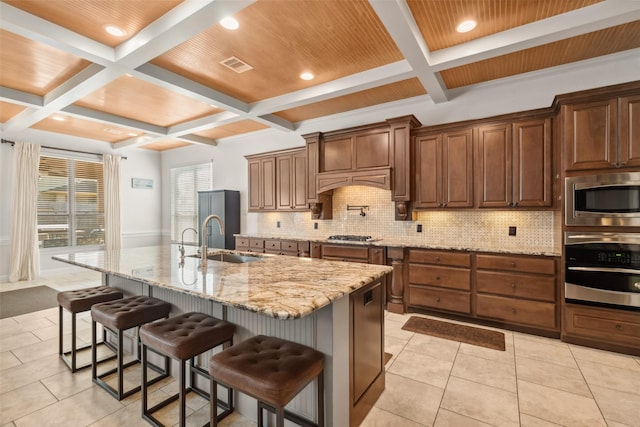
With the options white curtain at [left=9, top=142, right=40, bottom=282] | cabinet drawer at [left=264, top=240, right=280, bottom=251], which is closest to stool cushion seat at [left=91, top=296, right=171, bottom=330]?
cabinet drawer at [left=264, top=240, right=280, bottom=251]

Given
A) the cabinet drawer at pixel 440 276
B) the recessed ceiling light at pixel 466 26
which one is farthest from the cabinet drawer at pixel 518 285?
the recessed ceiling light at pixel 466 26

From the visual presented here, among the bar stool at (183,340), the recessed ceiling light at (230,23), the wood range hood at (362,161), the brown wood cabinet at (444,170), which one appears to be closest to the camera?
the bar stool at (183,340)

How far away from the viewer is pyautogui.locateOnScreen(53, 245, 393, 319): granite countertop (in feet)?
4.66

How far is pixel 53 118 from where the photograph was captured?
525 centimetres

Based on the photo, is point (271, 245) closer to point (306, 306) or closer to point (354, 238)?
point (354, 238)

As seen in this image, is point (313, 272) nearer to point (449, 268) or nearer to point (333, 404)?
point (333, 404)

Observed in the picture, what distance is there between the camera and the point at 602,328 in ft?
9.37

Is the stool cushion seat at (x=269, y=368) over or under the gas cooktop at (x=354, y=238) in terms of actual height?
under

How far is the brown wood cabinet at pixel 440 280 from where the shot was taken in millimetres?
3602

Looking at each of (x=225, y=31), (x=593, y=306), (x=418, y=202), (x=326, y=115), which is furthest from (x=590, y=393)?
(x=326, y=115)

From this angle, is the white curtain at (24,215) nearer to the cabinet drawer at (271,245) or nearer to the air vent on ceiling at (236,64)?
the cabinet drawer at (271,245)

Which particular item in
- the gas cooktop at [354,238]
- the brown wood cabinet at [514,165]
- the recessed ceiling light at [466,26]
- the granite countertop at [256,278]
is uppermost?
the recessed ceiling light at [466,26]

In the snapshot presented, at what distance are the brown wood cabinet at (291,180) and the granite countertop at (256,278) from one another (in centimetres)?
256

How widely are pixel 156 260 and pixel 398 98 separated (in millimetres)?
3789
